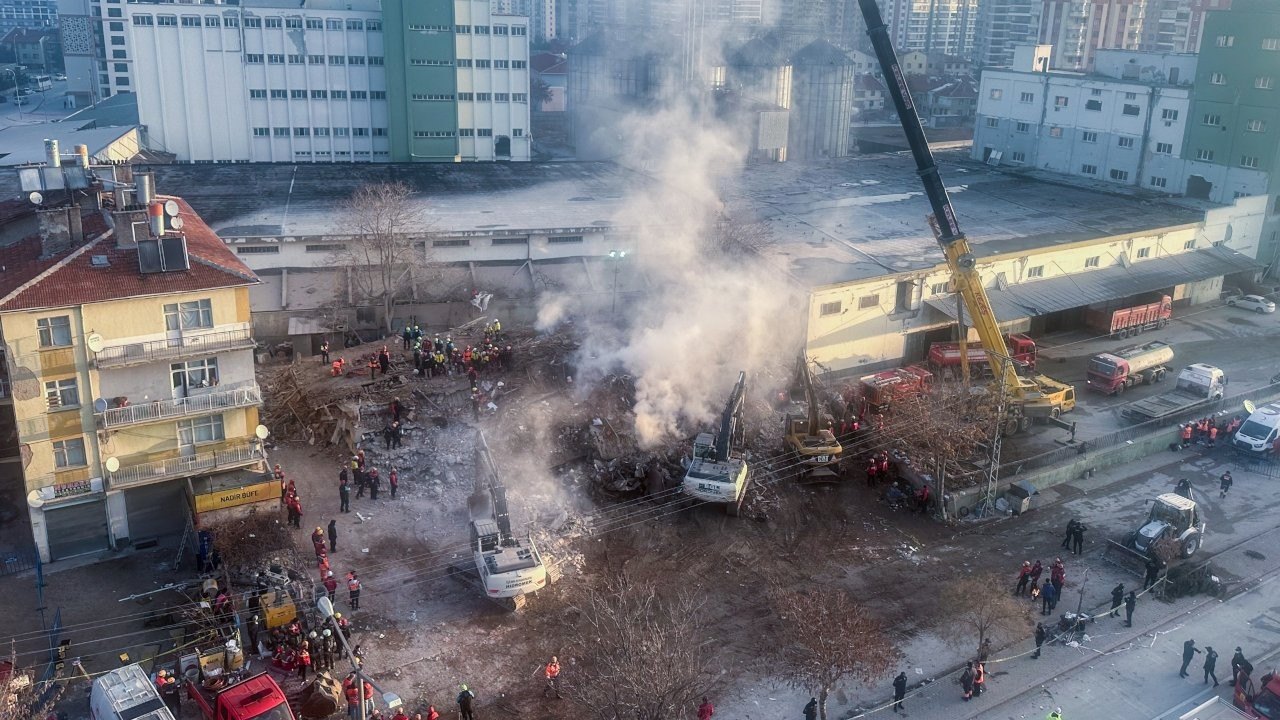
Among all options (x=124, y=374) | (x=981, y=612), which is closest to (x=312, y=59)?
(x=124, y=374)

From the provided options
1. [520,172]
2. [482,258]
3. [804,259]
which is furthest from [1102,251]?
[520,172]

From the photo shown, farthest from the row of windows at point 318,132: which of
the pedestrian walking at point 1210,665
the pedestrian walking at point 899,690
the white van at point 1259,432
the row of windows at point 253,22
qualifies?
the pedestrian walking at point 1210,665

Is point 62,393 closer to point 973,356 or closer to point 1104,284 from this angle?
point 973,356

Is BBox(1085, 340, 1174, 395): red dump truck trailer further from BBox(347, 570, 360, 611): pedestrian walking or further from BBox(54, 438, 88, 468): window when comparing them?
BBox(54, 438, 88, 468): window

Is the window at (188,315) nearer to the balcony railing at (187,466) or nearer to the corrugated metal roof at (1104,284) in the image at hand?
the balcony railing at (187,466)

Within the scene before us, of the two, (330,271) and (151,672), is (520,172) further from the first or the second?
(151,672)

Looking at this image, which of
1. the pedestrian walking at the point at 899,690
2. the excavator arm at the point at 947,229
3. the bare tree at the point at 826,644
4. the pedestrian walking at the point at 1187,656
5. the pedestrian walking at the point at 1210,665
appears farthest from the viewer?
the excavator arm at the point at 947,229
